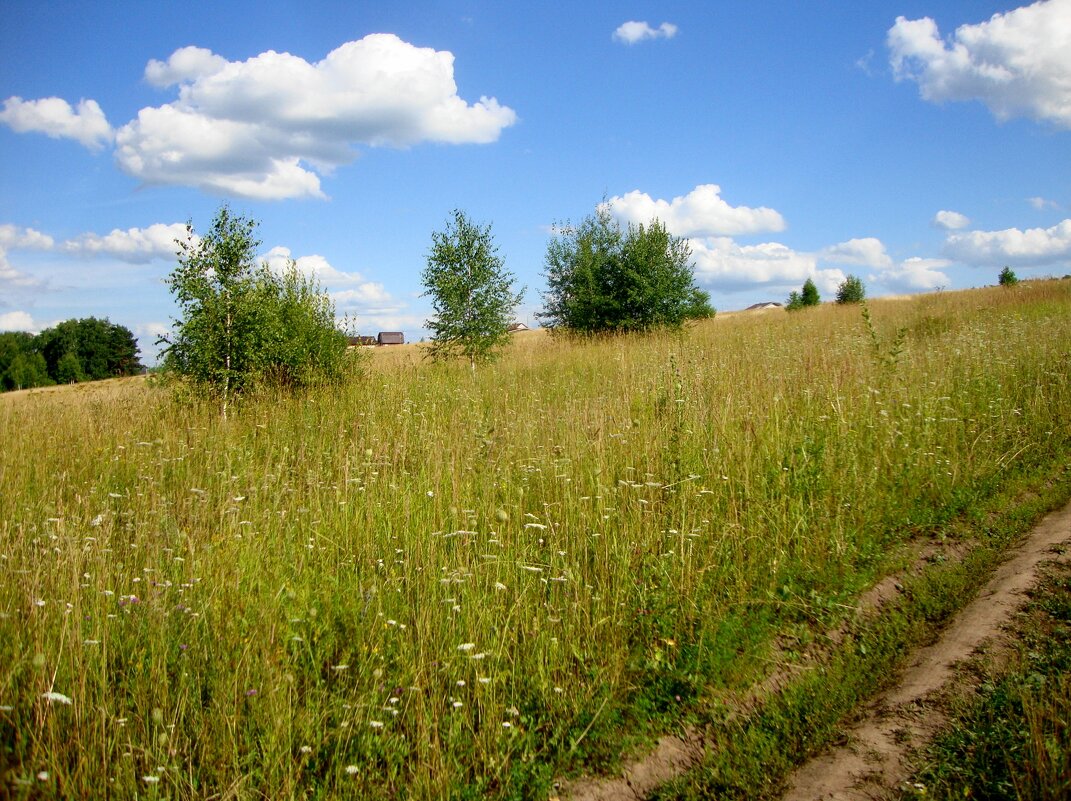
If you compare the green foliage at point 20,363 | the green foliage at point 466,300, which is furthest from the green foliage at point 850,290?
the green foliage at point 20,363

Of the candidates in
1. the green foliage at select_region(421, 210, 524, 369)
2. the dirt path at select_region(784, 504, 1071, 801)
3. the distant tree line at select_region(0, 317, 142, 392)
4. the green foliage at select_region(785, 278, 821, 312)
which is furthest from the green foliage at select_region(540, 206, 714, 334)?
the distant tree line at select_region(0, 317, 142, 392)

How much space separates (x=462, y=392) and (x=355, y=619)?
6848mm

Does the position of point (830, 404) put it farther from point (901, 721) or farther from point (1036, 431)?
point (901, 721)

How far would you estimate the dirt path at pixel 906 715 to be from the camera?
3.22 meters

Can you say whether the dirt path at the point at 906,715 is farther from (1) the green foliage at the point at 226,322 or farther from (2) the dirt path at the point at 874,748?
(1) the green foliage at the point at 226,322

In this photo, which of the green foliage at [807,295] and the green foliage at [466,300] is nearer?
the green foliage at [466,300]

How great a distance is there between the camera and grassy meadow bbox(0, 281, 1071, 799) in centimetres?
321

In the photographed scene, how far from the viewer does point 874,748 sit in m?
3.44

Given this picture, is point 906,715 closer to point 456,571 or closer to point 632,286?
point 456,571

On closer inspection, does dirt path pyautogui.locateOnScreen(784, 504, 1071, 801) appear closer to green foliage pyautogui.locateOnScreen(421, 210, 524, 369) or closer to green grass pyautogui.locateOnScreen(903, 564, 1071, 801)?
green grass pyautogui.locateOnScreen(903, 564, 1071, 801)

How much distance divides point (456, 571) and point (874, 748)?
105 inches

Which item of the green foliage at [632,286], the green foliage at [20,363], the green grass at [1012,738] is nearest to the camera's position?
the green grass at [1012,738]

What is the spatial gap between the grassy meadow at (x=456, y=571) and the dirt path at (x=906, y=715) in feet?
2.10

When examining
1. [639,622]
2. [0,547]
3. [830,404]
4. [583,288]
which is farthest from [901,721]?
[583,288]
